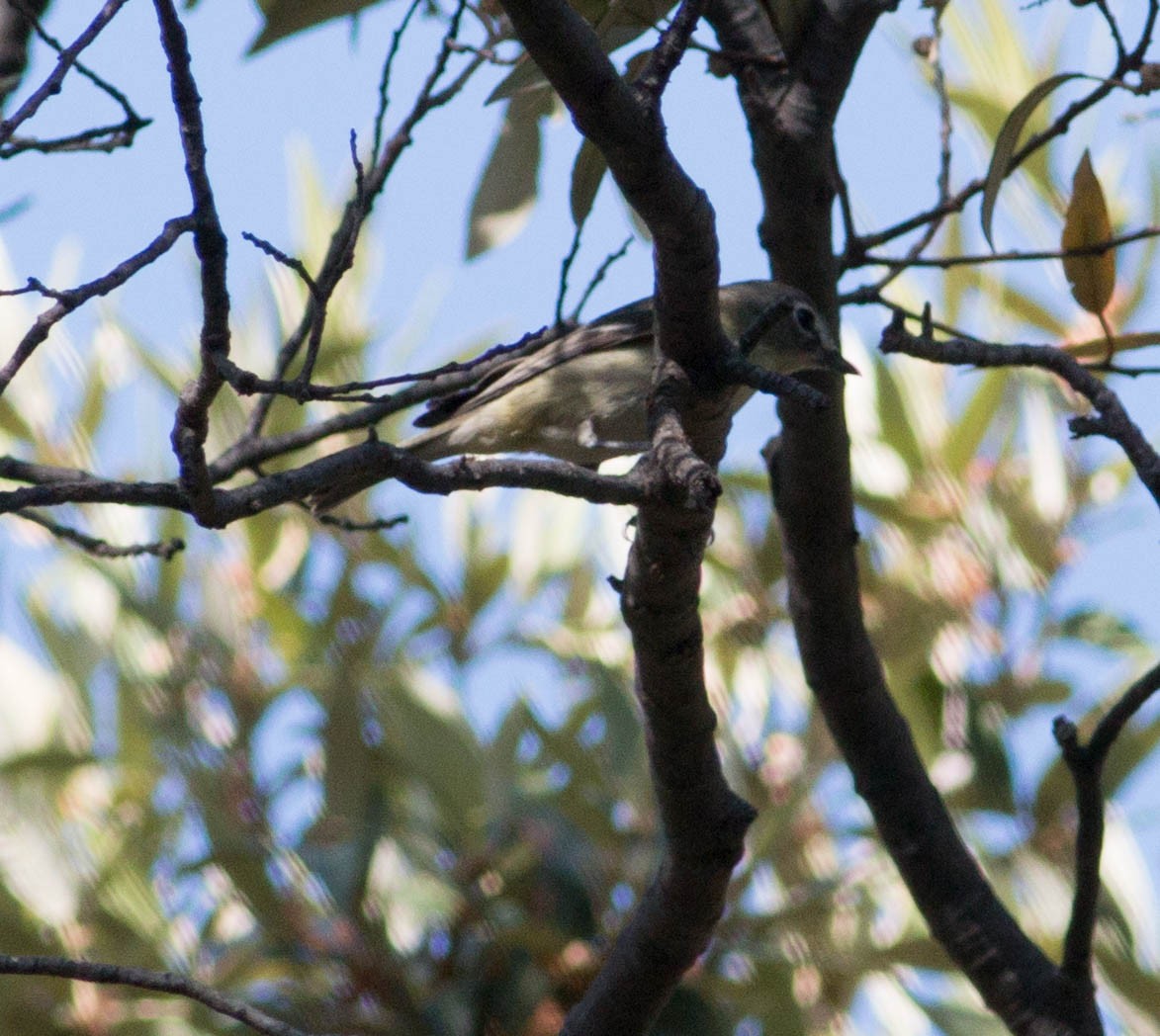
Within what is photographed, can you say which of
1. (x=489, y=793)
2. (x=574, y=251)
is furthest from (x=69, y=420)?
(x=574, y=251)

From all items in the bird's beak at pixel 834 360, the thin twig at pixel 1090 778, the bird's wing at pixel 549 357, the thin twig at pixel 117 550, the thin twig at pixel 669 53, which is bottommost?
the thin twig at pixel 1090 778

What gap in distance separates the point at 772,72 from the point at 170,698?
2.27 meters

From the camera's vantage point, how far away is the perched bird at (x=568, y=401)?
3.26 m

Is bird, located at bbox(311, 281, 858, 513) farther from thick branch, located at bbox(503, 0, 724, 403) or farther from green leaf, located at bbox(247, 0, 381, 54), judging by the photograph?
thick branch, located at bbox(503, 0, 724, 403)

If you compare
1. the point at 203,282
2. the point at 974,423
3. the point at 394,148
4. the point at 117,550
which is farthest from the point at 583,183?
the point at 974,423

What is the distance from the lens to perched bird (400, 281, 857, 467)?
3262mm

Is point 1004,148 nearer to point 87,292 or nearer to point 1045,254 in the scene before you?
point 1045,254

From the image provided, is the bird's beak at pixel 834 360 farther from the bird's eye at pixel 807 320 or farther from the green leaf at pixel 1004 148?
the green leaf at pixel 1004 148

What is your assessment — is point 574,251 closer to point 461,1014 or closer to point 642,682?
point 642,682

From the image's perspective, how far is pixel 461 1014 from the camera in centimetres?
324

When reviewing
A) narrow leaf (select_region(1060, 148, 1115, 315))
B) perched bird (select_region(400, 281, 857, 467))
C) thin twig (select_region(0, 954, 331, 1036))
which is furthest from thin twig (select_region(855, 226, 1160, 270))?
thin twig (select_region(0, 954, 331, 1036))

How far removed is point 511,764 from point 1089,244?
2.07 metres

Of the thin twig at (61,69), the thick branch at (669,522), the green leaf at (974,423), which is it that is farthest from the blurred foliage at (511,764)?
the thin twig at (61,69)

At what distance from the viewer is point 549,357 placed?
10.7 feet
